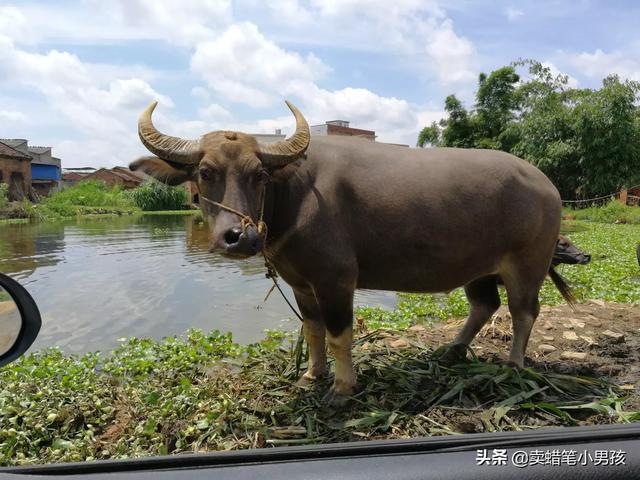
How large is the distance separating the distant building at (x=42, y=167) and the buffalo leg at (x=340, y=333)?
147 ft

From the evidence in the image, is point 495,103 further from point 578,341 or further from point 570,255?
point 578,341

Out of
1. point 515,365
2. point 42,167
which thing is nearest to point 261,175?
point 515,365

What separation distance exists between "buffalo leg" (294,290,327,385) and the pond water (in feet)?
5.77

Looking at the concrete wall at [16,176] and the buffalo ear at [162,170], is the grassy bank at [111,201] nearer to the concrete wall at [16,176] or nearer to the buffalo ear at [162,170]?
the concrete wall at [16,176]

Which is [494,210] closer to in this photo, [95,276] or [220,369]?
[220,369]

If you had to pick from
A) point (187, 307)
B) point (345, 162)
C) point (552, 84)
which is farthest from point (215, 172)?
point (552, 84)

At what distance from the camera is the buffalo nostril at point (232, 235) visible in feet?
8.07

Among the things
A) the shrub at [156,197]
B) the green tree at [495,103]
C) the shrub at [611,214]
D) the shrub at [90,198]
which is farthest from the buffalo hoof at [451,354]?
the shrub at [156,197]

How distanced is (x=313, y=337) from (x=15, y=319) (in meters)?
2.02

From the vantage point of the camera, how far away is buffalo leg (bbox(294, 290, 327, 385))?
3326 millimetres

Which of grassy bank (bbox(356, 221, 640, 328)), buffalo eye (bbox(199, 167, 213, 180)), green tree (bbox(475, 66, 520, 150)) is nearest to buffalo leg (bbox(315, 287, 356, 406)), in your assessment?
buffalo eye (bbox(199, 167, 213, 180))

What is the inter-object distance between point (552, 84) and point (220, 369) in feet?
89.1

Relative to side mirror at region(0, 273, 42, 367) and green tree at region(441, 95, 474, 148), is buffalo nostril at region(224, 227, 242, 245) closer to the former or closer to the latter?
side mirror at region(0, 273, 42, 367)

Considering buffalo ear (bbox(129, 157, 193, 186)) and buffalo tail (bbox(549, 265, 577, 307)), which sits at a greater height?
buffalo ear (bbox(129, 157, 193, 186))
